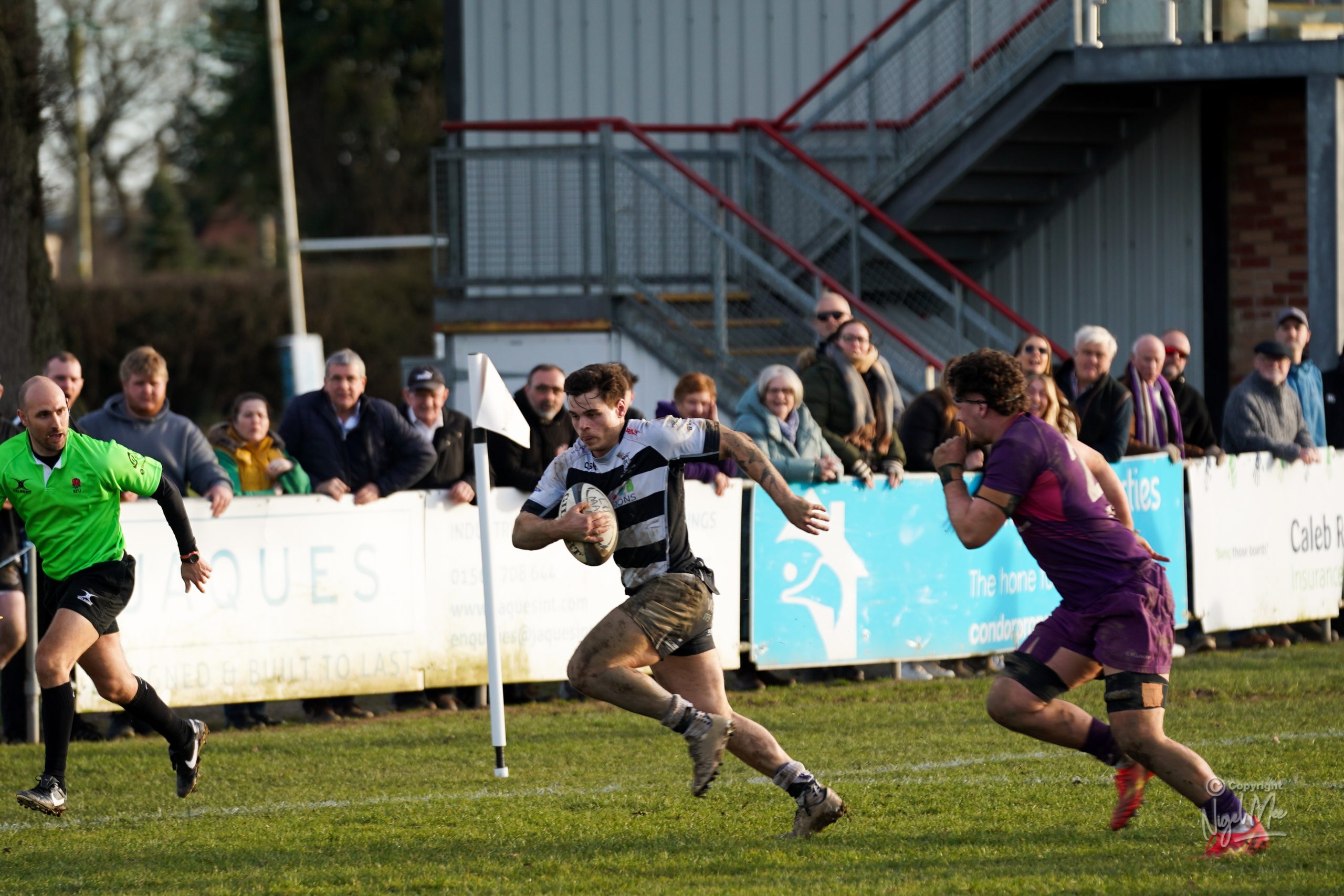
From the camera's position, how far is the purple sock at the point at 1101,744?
6.38 metres

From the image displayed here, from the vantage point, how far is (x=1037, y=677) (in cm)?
629

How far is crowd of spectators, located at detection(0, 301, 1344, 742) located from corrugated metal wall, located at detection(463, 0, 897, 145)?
6932 mm

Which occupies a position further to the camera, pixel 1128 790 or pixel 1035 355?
pixel 1035 355

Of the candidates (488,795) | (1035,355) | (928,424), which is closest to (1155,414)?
(1035,355)

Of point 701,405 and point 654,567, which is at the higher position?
point 701,405

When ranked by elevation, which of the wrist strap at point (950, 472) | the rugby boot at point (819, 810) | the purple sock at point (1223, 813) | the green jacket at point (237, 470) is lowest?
the rugby boot at point (819, 810)

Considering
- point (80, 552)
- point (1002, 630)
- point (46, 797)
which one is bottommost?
point (1002, 630)

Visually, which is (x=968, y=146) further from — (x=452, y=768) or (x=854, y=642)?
(x=452, y=768)

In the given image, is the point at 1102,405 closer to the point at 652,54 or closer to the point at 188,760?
the point at 188,760

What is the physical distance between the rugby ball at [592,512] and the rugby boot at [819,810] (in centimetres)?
118

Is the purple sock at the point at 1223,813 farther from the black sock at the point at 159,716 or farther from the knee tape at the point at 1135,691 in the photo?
the black sock at the point at 159,716

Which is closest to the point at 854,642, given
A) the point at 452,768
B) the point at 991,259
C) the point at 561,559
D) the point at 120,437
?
the point at 561,559

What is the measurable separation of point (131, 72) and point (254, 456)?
128 ft

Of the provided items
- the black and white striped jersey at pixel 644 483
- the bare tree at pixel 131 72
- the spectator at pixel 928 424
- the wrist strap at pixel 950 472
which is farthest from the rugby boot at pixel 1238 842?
the bare tree at pixel 131 72
